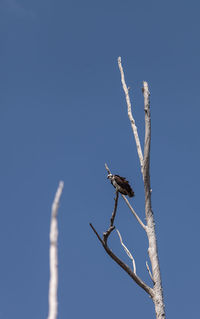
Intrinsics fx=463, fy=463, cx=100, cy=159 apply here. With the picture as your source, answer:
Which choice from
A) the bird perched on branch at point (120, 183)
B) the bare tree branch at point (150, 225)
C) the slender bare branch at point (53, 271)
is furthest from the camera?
the bird perched on branch at point (120, 183)

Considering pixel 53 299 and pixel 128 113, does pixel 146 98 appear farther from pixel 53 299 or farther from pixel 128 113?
pixel 53 299

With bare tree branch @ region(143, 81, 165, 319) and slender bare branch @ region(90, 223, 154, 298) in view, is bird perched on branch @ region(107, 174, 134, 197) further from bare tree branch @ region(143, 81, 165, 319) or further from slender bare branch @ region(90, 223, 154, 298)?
slender bare branch @ region(90, 223, 154, 298)

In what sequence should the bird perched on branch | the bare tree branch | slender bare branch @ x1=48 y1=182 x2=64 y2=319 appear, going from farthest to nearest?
the bird perched on branch → the bare tree branch → slender bare branch @ x1=48 y1=182 x2=64 y2=319

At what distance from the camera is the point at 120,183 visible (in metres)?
7.01

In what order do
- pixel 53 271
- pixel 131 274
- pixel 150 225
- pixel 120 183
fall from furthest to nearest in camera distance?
pixel 120 183, pixel 150 225, pixel 131 274, pixel 53 271

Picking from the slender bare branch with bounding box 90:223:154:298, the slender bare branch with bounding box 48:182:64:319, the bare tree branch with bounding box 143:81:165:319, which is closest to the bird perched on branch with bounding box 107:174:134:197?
the bare tree branch with bounding box 143:81:165:319

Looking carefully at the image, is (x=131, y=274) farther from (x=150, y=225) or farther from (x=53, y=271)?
(x=53, y=271)

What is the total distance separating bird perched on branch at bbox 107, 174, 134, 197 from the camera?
7004 millimetres

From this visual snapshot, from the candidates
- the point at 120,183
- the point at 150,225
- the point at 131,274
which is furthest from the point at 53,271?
the point at 120,183

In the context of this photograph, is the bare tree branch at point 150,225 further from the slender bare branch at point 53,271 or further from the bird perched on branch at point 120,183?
the slender bare branch at point 53,271

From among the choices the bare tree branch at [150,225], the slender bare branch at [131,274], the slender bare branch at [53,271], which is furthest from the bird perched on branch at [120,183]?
the slender bare branch at [53,271]

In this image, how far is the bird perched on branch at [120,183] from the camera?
23.0 ft

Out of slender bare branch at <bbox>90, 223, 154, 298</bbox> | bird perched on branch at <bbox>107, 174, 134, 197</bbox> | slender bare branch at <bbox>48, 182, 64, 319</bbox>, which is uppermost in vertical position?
bird perched on branch at <bbox>107, 174, 134, 197</bbox>

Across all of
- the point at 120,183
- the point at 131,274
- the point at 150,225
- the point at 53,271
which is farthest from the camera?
the point at 120,183
